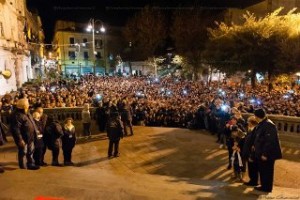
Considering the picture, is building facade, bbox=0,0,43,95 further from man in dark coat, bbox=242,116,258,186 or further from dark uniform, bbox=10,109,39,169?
man in dark coat, bbox=242,116,258,186

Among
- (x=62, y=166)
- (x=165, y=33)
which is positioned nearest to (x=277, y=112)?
(x=62, y=166)

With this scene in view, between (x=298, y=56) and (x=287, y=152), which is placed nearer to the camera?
(x=287, y=152)

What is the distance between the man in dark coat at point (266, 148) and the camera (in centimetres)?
622

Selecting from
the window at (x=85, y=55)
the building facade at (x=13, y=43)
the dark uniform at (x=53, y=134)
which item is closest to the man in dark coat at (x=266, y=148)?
the dark uniform at (x=53, y=134)

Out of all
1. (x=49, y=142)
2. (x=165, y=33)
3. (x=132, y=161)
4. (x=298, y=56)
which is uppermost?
(x=165, y=33)

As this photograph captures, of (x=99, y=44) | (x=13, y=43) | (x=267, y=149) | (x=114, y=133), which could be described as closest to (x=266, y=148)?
(x=267, y=149)

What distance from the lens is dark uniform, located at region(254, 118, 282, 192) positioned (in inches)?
245

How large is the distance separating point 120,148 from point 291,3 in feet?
105

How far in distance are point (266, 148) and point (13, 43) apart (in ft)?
86.2

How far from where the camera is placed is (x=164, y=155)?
10141 mm

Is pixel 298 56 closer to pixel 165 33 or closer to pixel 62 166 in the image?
pixel 62 166

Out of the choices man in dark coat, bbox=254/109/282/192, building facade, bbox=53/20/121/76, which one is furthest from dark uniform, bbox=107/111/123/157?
building facade, bbox=53/20/121/76

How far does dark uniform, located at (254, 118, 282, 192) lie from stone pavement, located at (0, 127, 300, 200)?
30 centimetres

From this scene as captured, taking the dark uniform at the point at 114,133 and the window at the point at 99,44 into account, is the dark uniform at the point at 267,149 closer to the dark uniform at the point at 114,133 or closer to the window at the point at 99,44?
the dark uniform at the point at 114,133
